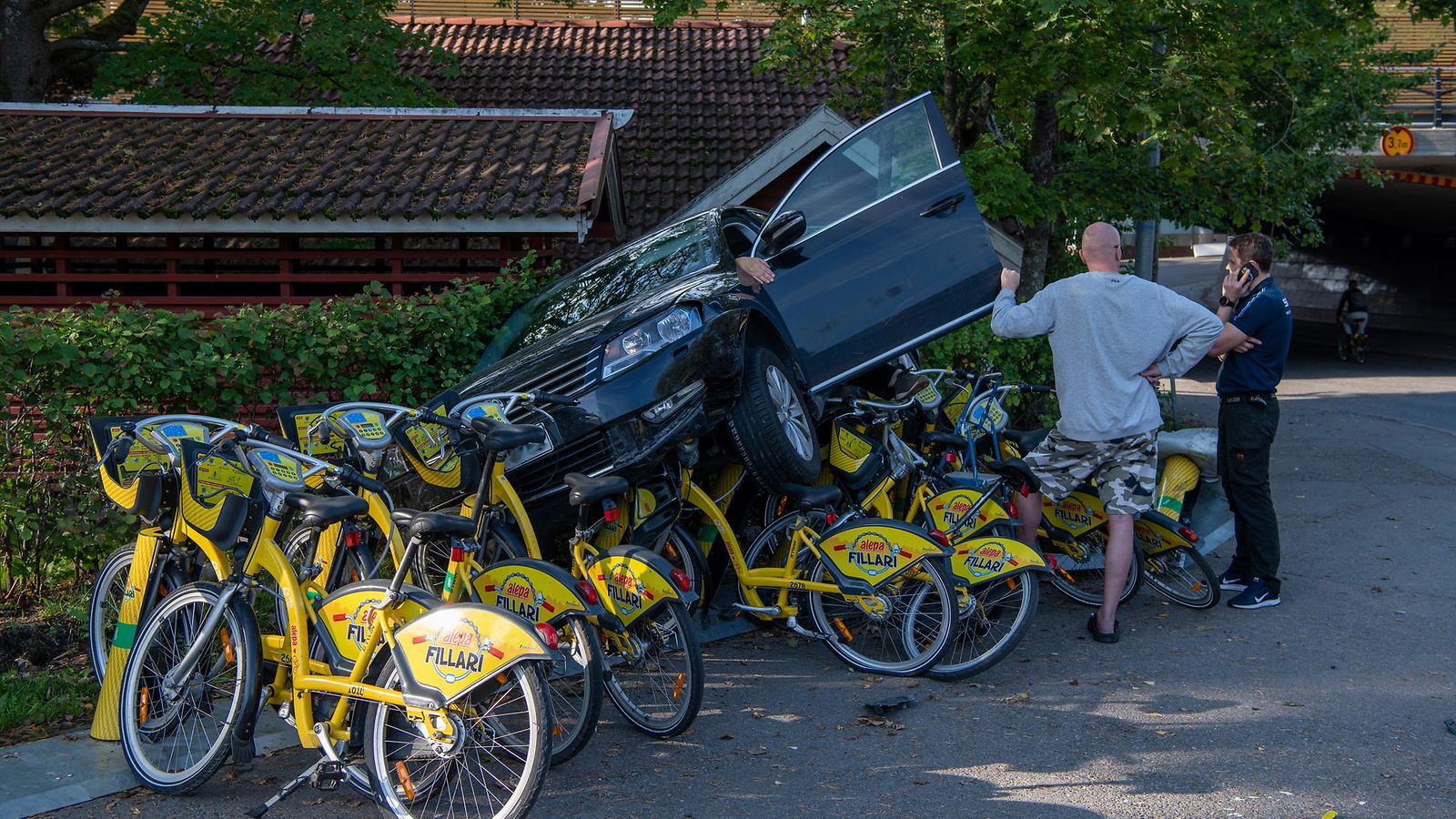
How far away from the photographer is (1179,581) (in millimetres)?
6477

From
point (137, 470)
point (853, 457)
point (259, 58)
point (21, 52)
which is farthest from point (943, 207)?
point (21, 52)

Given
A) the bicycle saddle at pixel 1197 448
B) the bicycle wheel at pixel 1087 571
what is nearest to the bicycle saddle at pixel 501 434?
the bicycle wheel at pixel 1087 571

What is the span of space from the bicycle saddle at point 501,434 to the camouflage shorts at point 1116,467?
269 centimetres

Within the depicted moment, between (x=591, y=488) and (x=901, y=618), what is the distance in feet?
5.55

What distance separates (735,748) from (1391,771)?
2.40 m

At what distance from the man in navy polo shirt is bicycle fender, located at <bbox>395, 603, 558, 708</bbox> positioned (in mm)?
4171

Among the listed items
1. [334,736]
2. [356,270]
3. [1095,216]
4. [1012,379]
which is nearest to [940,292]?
[1012,379]

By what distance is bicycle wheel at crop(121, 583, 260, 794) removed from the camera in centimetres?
423

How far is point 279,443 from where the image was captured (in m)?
4.95

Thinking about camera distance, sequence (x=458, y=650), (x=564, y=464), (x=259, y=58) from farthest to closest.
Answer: (x=259, y=58)
(x=564, y=464)
(x=458, y=650)

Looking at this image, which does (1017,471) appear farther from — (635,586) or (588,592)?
(588,592)

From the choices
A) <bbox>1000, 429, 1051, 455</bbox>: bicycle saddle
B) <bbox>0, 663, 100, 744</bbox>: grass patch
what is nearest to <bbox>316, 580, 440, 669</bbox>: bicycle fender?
<bbox>0, 663, 100, 744</bbox>: grass patch

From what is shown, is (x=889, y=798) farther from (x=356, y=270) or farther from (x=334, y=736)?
(x=356, y=270)

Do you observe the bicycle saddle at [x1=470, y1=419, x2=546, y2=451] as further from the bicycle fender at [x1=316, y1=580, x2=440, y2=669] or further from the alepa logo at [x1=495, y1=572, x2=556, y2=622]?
the bicycle fender at [x1=316, y1=580, x2=440, y2=669]
